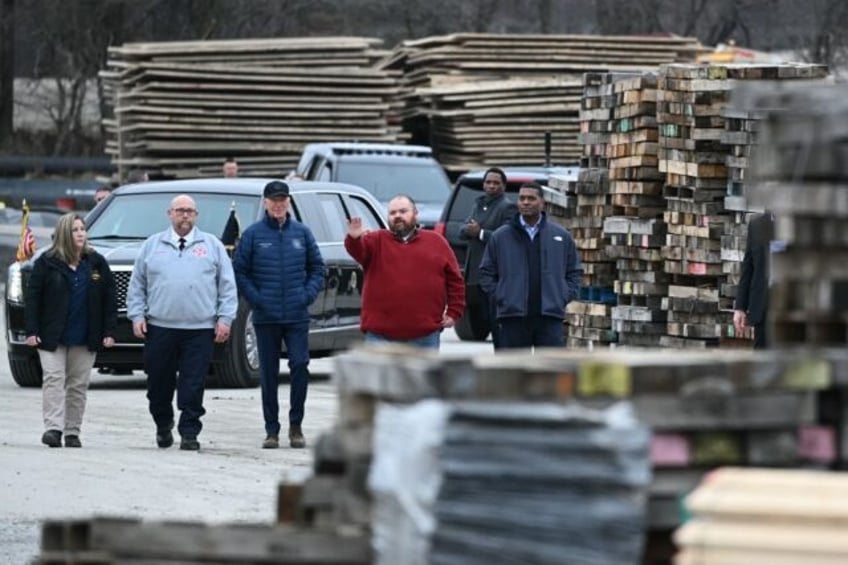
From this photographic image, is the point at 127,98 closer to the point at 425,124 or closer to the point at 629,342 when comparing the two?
the point at 425,124

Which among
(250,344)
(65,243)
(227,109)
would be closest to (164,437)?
(65,243)

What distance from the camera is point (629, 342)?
19.5m

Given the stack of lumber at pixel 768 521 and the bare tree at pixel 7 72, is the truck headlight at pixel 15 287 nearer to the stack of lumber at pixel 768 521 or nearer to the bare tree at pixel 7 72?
the stack of lumber at pixel 768 521

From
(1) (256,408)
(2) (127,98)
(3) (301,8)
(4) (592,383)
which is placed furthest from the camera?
(3) (301,8)

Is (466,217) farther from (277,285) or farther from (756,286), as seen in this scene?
(756,286)

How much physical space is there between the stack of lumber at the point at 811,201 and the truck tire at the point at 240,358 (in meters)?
11.8

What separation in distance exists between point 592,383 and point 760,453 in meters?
0.59

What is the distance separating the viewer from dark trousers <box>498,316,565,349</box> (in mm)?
14867

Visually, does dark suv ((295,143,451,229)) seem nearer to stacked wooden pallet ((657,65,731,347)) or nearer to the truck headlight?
the truck headlight

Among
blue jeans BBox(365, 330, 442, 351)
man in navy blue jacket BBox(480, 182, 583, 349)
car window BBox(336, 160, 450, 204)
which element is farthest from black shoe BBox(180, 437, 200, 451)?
car window BBox(336, 160, 450, 204)

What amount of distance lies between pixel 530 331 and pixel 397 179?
15019mm

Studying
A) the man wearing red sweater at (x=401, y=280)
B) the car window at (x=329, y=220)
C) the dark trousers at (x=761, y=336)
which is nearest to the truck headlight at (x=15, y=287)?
the car window at (x=329, y=220)

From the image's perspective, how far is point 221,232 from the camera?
63.2 ft

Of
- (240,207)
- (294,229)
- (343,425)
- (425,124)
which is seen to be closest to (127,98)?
(425,124)
